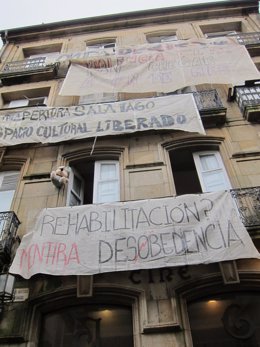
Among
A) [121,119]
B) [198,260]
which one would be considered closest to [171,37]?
[121,119]

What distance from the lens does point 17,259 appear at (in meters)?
5.83

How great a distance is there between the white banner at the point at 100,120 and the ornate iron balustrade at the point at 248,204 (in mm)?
2331

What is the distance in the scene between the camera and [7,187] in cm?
871

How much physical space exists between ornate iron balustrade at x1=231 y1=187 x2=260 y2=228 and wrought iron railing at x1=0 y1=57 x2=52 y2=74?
1015 cm

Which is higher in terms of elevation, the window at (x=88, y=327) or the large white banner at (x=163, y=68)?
the large white banner at (x=163, y=68)

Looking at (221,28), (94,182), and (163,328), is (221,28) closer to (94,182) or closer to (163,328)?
(94,182)

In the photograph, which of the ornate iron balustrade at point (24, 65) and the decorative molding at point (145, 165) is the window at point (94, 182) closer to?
the decorative molding at point (145, 165)

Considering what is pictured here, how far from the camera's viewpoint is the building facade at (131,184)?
5645 millimetres

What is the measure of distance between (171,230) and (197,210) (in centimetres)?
71

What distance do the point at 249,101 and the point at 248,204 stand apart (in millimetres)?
4201

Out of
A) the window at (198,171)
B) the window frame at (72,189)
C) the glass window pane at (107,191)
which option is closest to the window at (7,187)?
the window frame at (72,189)

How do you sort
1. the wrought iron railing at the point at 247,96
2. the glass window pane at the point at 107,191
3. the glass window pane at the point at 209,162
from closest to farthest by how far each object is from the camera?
the glass window pane at the point at 107,191
the glass window pane at the point at 209,162
the wrought iron railing at the point at 247,96

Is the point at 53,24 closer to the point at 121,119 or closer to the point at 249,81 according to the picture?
the point at 121,119

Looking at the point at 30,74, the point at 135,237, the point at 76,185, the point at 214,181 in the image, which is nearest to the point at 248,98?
the point at 214,181
